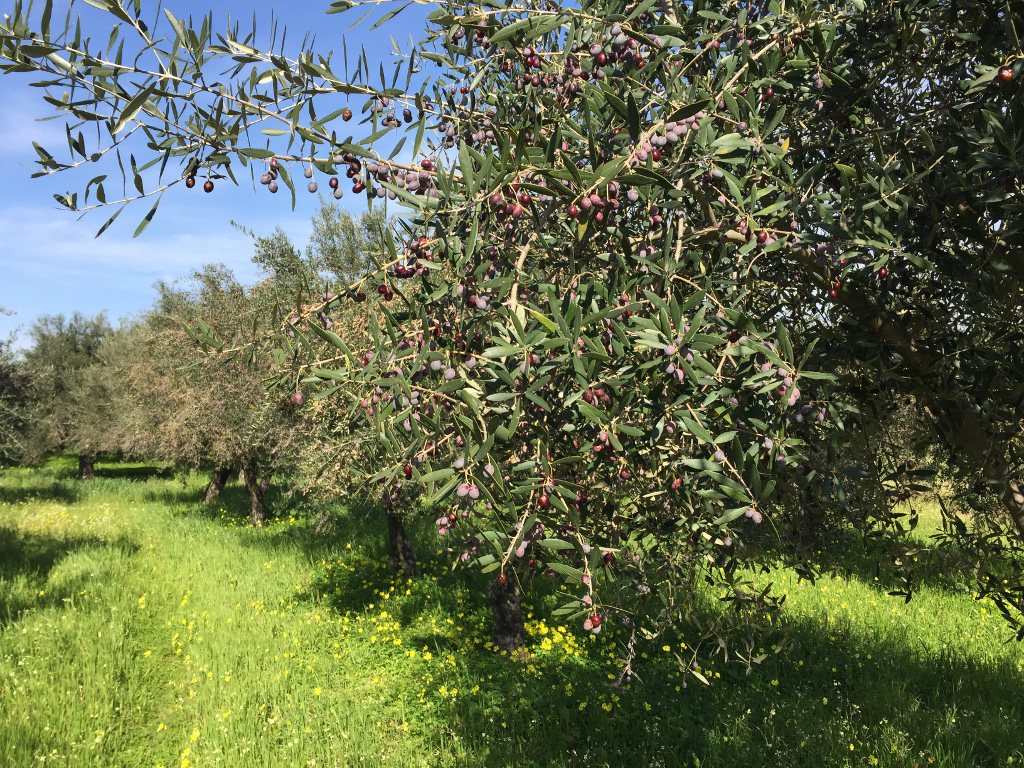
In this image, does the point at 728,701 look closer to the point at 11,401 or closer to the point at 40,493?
the point at 11,401

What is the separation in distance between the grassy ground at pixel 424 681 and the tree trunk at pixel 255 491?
4.76m

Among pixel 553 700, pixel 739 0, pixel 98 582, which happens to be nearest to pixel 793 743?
pixel 553 700

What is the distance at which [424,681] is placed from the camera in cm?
790

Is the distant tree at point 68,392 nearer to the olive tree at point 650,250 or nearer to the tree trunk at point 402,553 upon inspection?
the tree trunk at point 402,553

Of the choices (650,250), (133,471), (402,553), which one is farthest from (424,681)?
(133,471)

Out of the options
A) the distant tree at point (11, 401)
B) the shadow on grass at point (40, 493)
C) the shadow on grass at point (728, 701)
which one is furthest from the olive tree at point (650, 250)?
the shadow on grass at point (40, 493)

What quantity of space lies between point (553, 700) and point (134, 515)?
16884mm

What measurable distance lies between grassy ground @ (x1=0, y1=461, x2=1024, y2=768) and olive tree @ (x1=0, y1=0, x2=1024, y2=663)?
2.08 metres

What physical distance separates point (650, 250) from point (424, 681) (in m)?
7.32

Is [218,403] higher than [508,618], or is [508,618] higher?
[218,403]

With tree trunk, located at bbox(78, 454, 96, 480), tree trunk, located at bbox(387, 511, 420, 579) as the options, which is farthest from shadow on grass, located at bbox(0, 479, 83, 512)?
tree trunk, located at bbox(387, 511, 420, 579)

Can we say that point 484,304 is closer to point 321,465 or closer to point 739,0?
point 739,0

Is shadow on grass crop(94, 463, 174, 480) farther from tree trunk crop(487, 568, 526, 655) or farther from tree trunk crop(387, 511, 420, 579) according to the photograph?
tree trunk crop(487, 568, 526, 655)

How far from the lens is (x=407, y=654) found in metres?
8.60
